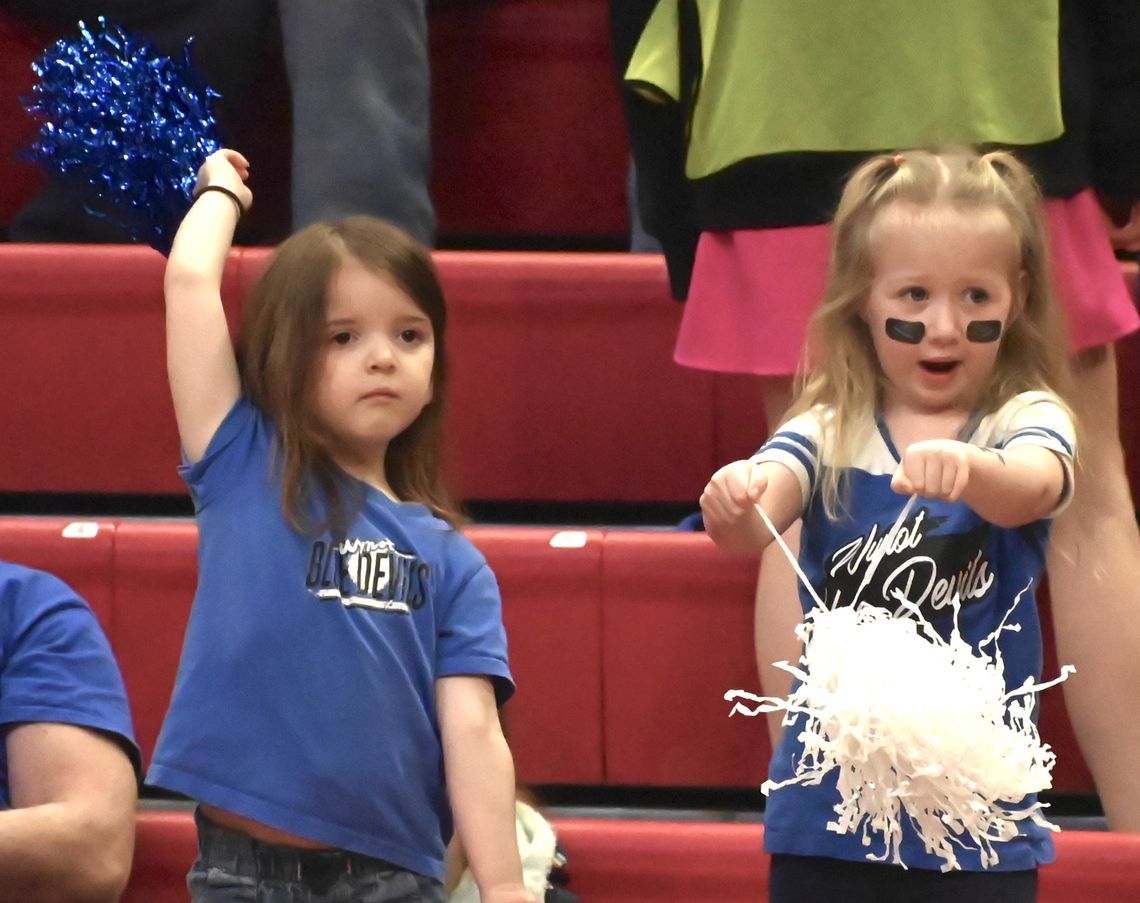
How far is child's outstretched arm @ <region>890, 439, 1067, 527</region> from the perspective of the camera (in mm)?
1122

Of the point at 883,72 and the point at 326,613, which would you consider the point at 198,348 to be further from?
the point at 883,72

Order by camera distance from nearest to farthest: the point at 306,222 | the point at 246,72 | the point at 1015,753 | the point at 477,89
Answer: the point at 1015,753
the point at 306,222
the point at 246,72
the point at 477,89

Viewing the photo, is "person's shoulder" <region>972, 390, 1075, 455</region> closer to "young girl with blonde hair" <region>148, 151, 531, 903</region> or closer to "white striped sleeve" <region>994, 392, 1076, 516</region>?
"white striped sleeve" <region>994, 392, 1076, 516</region>

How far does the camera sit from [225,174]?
1.45 meters

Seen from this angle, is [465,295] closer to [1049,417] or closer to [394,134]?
[394,134]

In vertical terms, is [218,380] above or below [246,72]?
below

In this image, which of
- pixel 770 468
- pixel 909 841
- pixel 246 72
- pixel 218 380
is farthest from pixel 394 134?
pixel 909 841

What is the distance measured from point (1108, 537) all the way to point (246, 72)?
3.71 ft

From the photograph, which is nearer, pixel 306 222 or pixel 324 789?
pixel 324 789

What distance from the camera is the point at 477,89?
2.39m

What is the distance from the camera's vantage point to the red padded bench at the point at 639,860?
58.3 inches

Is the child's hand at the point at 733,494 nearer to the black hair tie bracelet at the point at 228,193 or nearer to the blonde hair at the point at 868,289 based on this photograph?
the blonde hair at the point at 868,289

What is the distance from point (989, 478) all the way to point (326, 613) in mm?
425

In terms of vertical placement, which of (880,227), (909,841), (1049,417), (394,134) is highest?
(394,134)
